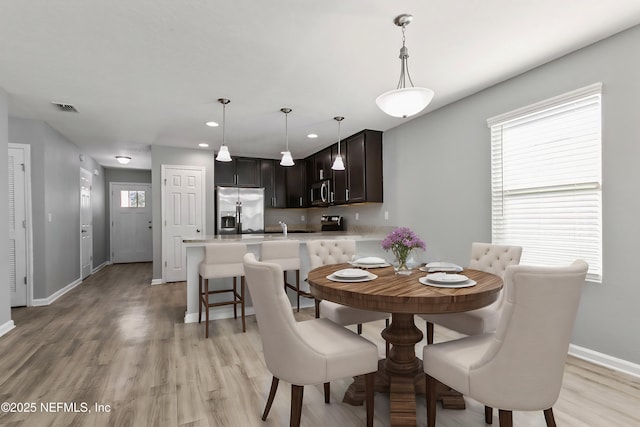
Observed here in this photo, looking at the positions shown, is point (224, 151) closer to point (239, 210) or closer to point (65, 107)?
point (65, 107)

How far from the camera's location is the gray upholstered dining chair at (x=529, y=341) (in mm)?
1229

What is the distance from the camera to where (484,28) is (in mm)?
2203

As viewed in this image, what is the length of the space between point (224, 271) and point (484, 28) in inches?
118

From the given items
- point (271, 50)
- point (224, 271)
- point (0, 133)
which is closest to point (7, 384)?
point (224, 271)

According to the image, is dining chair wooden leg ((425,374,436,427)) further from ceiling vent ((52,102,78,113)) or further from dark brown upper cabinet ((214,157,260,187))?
dark brown upper cabinet ((214,157,260,187))

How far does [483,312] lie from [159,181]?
210 inches

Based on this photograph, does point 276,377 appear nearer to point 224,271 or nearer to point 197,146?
point 224,271

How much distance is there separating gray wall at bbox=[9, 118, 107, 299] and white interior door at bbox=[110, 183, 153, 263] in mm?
2686

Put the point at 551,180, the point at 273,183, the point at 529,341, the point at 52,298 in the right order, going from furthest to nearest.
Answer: the point at 273,183 < the point at 52,298 < the point at 551,180 < the point at 529,341

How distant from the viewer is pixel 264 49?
245 cm

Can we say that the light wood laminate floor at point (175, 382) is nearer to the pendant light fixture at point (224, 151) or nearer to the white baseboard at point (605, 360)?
the white baseboard at point (605, 360)

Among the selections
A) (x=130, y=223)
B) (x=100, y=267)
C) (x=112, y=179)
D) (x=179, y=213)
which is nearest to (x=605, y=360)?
(x=179, y=213)

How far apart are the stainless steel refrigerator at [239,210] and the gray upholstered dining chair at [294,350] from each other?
4555 mm

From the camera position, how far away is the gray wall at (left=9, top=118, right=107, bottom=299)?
13.7 ft
